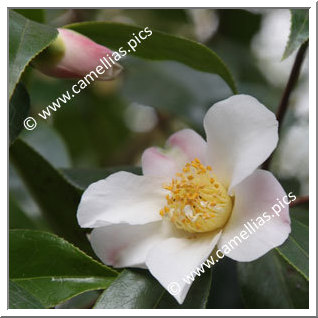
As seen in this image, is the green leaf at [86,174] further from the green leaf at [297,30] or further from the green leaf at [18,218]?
the green leaf at [297,30]

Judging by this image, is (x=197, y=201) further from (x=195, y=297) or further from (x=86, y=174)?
(x=86, y=174)

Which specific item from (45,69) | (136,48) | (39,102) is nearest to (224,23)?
(39,102)

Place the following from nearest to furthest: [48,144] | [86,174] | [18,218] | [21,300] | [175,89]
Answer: [21,300], [86,174], [18,218], [48,144], [175,89]

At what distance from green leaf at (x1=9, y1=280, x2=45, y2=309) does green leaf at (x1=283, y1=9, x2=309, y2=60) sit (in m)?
0.41

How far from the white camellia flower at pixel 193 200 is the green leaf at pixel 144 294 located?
0.06 feet

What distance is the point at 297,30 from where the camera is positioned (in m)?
0.73

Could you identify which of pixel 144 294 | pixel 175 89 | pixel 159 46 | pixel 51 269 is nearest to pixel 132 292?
pixel 144 294

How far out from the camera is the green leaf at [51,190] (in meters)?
0.86

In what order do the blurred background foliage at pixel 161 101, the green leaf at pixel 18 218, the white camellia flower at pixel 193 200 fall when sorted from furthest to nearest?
1. the blurred background foliage at pixel 161 101
2. the green leaf at pixel 18 218
3. the white camellia flower at pixel 193 200

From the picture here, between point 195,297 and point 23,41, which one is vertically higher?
point 23,41

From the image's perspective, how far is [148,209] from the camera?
734 mm

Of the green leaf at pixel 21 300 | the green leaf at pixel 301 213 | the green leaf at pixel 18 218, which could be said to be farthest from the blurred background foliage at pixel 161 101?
the green leaf at pixel 21 300

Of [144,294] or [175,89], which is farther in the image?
[175,89]

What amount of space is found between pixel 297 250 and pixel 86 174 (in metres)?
0.34
